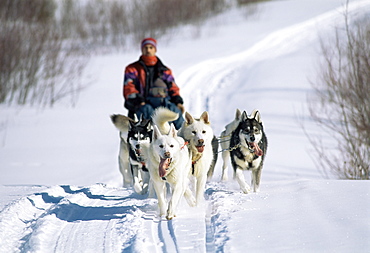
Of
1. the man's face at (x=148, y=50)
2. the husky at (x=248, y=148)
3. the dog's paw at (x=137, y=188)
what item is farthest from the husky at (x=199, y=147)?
the man's face at (x=148, y=50)

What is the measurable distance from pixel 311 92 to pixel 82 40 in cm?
1518

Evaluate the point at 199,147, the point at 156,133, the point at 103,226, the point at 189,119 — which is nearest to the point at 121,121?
the point at 189,119

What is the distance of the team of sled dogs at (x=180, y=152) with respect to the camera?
4312 mm

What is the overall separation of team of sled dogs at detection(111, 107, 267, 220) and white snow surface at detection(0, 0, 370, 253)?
0.19 meters

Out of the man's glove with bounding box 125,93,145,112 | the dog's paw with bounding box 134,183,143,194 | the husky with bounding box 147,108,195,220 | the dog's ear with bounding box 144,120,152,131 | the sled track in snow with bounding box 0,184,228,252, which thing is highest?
the man's glove with bounding box 125,93,145,112

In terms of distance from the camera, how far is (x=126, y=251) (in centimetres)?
338

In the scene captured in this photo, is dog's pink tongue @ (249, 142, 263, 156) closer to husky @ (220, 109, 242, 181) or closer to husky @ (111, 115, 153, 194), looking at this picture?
husky @ (220, 109, 242, 181)

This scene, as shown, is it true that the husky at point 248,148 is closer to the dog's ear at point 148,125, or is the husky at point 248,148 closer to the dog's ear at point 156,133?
the dog's ear at point 148,125

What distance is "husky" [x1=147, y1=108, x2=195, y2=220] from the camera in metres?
4.21

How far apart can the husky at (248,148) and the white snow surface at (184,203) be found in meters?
0.21

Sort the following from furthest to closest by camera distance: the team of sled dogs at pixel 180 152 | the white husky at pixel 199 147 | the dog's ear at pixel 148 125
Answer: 1. the dog's ear at pixel 148 125
2. the white husky at pixel 199 147
3. the team of sled dogs at pixel 180 152

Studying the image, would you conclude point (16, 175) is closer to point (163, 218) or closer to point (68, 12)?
point (163, 218)

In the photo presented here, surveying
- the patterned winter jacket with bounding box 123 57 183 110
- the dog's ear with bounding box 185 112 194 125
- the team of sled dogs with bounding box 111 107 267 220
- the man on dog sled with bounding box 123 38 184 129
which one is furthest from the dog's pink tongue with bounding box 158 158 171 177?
the patterned winter jacket with bounding box 123 57 183 110

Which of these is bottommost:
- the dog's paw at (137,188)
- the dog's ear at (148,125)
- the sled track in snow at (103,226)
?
the sled track in snow at (103,226)
